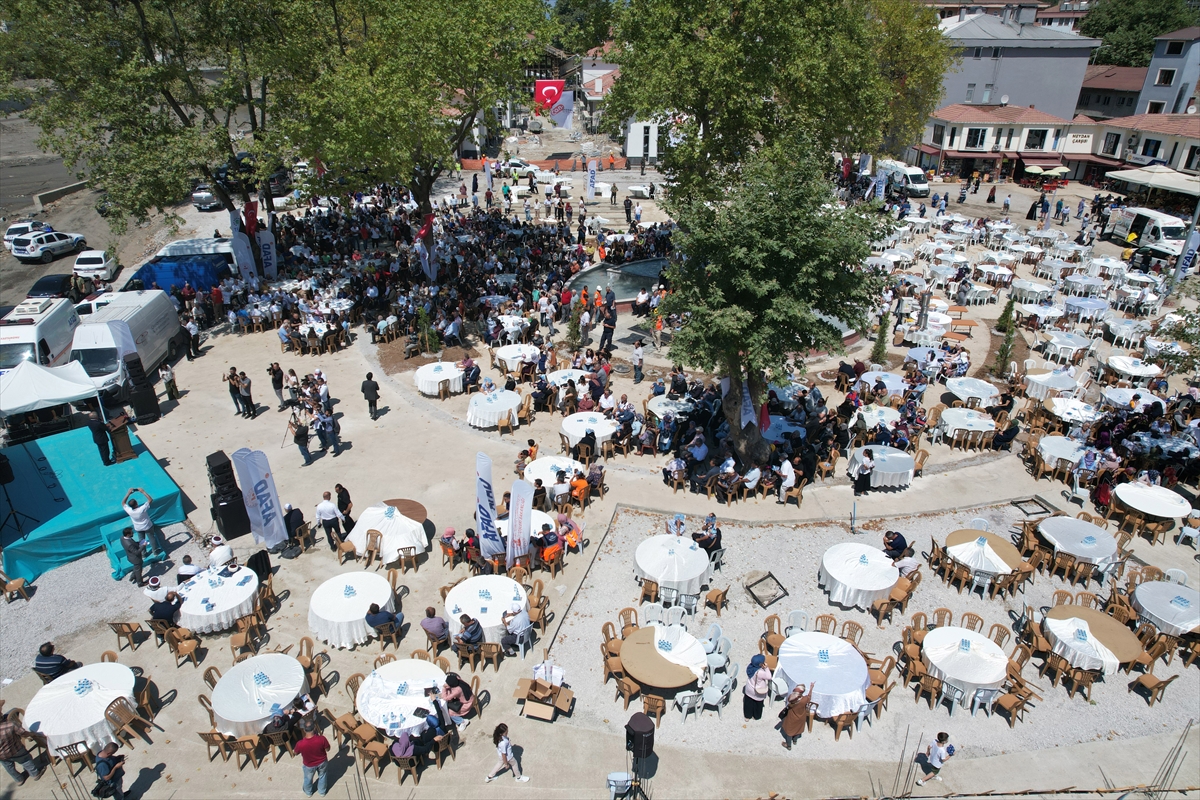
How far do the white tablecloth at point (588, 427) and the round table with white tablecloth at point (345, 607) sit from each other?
6.16 m

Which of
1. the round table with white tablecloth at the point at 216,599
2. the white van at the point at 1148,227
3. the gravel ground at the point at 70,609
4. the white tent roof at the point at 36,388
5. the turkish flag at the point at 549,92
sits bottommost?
the gravel ground at the point at 70,609

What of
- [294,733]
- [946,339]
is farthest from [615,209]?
[294,733]

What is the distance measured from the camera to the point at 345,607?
1184 cm

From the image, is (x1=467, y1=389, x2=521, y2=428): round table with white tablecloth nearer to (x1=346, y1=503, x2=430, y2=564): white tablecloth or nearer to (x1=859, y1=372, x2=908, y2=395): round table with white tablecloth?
(x1=346, y1=503, x2=430, y2=564): white tablecloth

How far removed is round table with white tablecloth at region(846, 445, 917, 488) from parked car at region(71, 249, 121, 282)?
96.4 ft

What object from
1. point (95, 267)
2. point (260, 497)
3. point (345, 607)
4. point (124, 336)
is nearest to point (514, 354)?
point (260, 497)

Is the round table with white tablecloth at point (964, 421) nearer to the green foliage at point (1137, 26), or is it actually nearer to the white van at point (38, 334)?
the white van at point (38, 334)

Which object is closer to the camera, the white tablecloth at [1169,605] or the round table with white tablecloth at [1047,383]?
the white tablecloth at [1169,605]

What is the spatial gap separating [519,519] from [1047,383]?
15392 millimetres

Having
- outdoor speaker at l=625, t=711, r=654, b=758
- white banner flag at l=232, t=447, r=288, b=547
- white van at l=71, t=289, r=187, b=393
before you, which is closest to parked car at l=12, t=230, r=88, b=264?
white van at l=71, t=289, r=187, b=393

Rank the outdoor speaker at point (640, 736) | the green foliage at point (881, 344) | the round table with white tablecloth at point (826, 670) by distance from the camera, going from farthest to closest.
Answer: the green foliage at point (881, 344) → the round table with white tablecloth at point (826, 670) → the outdoor speaker at point (640, 736)

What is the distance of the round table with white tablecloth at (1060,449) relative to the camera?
54.8 feet

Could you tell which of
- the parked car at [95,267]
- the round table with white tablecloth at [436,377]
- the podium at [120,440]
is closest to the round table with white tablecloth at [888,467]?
the round table with white tablecloth at [436,377]

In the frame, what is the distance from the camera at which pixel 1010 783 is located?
9773mm
